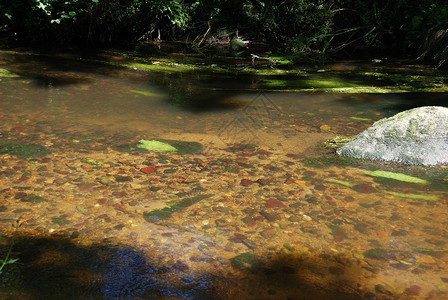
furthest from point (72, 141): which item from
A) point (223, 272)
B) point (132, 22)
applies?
point (132, 22)

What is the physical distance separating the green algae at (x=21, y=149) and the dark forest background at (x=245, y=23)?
4839mm

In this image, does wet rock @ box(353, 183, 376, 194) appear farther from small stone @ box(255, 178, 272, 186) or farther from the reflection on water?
small stone @ box(255, 178, 272, 186)

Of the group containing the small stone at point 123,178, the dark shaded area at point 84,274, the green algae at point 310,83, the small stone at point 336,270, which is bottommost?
the dark shaded area at point 84,274

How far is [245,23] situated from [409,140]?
6933 millimetres

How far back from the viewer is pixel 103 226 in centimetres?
183

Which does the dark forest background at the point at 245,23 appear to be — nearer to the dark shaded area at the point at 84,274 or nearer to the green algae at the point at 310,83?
the green algae at the point at 310,83

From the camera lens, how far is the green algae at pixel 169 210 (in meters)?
1.93

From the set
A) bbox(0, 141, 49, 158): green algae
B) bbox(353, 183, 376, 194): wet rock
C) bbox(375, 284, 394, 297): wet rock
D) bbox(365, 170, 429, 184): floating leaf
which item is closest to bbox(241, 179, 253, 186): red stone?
bbox(353, 183, 376, 194): wet rock

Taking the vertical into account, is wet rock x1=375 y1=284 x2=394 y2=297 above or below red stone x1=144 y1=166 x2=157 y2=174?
below

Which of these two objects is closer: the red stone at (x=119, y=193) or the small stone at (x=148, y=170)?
the red stone at (x=119, y=193)

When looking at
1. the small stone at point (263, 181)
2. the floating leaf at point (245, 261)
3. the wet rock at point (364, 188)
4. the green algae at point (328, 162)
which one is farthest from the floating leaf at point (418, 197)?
the floating leaf at point (245, 261)

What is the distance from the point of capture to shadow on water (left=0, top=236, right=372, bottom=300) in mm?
1425

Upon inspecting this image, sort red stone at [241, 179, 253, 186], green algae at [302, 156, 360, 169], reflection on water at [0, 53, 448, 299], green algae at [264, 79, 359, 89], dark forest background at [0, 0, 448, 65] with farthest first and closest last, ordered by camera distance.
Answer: dark forest background at [0, 0, 448, 65] → green algae at [264, 79, 359, 89] → green algae at [302, 156, 360, 169] → red stone at [241, 179, 253, 186] → reflection on water at [0, 53, 448, 299]

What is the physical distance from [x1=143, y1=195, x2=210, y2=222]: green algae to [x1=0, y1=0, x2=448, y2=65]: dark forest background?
5849 millimetres
